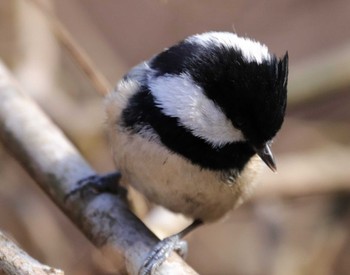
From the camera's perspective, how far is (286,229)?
2.10m

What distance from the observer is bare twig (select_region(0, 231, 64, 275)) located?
100cm

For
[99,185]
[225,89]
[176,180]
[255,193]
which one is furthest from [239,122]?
[255,193]

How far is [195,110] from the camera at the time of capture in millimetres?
1260

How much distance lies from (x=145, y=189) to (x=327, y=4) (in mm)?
1917

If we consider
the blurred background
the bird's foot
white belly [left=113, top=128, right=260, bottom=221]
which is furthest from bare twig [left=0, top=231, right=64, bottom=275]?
the blurred background

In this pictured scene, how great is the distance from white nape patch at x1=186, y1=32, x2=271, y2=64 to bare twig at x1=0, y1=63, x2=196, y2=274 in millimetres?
368

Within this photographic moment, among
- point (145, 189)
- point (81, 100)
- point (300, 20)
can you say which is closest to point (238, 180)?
point (145, 189)

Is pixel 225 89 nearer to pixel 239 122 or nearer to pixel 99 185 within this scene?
pixel 239 122

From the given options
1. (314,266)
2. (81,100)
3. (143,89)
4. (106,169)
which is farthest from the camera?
(106,169)

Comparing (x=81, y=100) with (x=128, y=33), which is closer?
(x=81, y=100)

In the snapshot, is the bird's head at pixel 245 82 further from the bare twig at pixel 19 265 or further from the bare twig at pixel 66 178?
the bare twig at pixel 19 265

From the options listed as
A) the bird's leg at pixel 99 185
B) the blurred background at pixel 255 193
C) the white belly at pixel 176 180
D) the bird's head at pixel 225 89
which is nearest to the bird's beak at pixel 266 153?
the bird's head at pixel 225 89

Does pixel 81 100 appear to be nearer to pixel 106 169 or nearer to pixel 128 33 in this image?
pixel 106 169

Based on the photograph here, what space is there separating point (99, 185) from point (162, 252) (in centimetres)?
28
